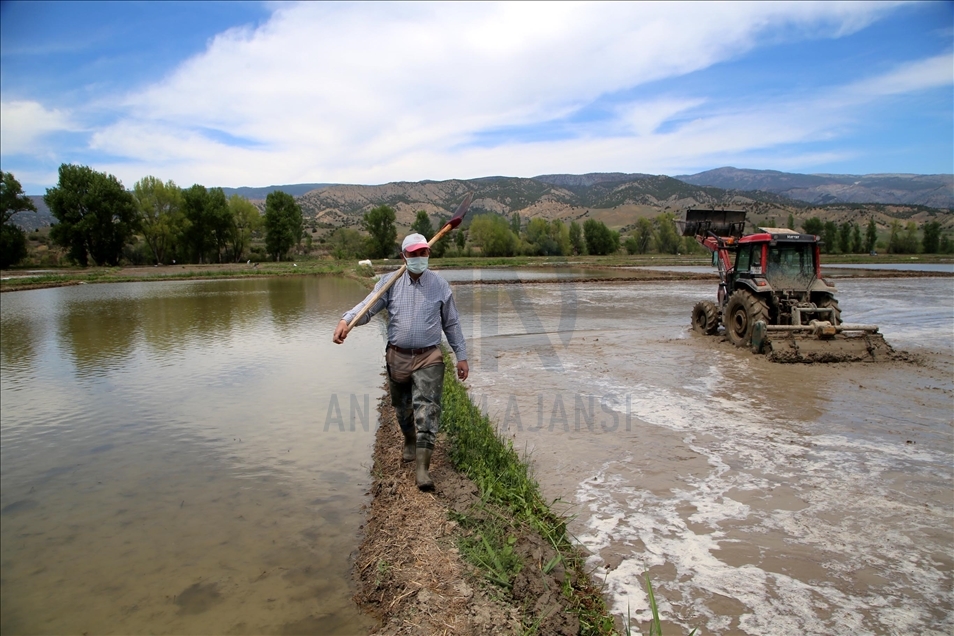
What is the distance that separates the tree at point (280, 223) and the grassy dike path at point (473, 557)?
2317 inches

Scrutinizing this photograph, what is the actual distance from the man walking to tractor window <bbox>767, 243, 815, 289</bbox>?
8755 millimetres

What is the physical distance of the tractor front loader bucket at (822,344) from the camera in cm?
947

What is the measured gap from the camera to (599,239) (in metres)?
73.5

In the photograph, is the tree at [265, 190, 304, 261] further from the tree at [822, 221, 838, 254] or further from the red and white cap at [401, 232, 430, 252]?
the tree at [822, 221, 838, 254]

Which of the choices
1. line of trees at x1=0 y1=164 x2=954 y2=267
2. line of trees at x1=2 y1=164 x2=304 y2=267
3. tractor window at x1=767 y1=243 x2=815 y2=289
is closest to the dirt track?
tractor window at x1=767 y1=243 x2=815 y2=289

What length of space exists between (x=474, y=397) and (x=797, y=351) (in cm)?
577

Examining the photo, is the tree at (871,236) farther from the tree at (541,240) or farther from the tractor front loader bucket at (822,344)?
the tractor front loader bucket at (822,344)

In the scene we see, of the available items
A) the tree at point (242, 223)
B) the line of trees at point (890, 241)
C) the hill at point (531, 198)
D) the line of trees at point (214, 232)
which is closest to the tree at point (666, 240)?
the line of trees at point (214, 232)

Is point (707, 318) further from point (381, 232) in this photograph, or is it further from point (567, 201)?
point (567, 201)

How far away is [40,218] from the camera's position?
150 metres

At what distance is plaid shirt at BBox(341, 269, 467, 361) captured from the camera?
414 cm

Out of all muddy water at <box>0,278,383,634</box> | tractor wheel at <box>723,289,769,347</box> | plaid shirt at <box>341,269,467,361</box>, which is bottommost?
muddy water at <box>0,278,383,634</box>

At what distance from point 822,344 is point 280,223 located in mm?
57027

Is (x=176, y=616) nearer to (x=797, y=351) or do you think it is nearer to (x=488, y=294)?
(x=797, y=351)
